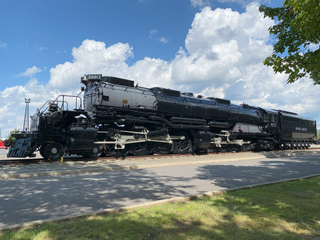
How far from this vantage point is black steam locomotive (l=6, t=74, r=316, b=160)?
10.1 m

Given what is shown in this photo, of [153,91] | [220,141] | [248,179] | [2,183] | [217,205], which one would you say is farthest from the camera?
[220,141]

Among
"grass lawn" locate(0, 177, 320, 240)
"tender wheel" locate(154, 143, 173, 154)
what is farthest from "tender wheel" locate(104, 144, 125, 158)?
"grass lawn" locate(0, 177, 320, 240)

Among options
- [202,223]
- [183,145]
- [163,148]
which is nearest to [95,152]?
[163,148]

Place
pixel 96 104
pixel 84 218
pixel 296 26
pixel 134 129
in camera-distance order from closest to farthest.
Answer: pixel 84 218, pixel 296 26, pixel 96 104, pixel 134 129

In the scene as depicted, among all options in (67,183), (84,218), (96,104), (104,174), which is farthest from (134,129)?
(84,218)

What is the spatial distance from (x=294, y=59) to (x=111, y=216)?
19.4 feet

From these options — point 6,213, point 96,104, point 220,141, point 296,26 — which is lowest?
point 6,213

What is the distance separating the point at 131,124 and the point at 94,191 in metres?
7.06

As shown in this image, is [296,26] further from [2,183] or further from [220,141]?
[220,141]

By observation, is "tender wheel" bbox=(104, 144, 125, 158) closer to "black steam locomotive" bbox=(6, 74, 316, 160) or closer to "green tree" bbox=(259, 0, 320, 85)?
"black steam locomotive" bbox=(6, 74, 316, 160)

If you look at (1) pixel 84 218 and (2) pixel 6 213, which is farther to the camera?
(2) pixel 6 213

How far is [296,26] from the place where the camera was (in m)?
4.97

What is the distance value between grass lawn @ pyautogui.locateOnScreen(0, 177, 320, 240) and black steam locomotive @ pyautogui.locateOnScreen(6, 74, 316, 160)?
271 inches

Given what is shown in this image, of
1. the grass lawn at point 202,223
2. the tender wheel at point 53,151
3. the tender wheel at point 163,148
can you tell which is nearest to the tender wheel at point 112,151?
the tender wheel at point 53,151
